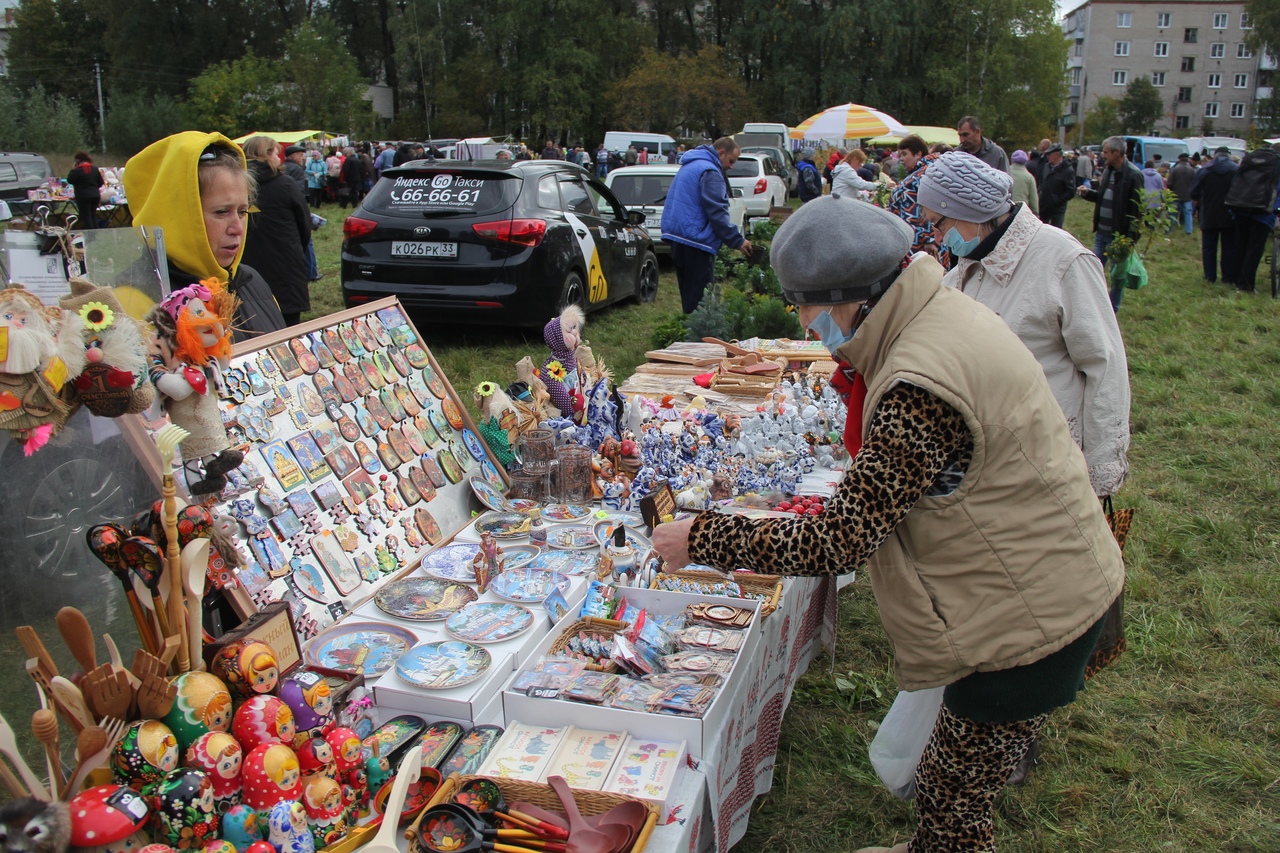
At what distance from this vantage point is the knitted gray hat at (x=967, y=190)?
2766 millimetres

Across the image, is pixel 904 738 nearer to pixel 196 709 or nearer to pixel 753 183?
pixel 196 709

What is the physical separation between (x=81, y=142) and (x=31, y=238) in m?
39.8

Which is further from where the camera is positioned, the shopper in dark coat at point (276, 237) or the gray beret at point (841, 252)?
the shopper in dark coat at point (276, 237)

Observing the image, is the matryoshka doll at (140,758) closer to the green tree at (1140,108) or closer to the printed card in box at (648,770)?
the printed card in box at (648,770)

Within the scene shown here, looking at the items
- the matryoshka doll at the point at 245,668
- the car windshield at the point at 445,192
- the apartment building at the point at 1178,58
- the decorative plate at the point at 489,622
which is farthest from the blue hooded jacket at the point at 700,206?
the apartment building at the point at 1178,58

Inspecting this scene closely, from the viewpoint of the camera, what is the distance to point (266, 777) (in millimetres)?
1425

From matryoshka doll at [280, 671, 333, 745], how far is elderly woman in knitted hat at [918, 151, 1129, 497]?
213 cm

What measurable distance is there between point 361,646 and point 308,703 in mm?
668

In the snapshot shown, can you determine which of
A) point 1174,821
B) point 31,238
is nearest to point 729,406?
point 1174,821

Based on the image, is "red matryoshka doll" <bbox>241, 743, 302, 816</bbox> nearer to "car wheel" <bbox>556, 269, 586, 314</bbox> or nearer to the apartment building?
"car wheel" <bbox>556, 269, 586, 314</bbox>

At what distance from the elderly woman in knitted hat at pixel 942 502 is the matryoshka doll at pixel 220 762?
868 mm

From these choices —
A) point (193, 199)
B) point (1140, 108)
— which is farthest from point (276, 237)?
point (1140, 108)

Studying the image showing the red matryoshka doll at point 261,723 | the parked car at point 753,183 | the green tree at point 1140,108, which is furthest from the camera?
the green tree at point 1140,108

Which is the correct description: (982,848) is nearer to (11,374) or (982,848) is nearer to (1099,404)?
(1099,404)
